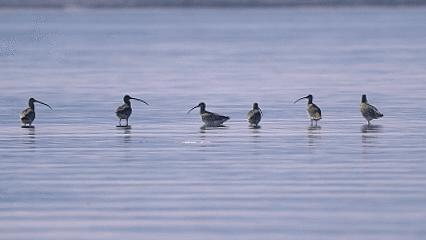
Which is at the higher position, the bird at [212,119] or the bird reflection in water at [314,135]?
the bird at [212,119]

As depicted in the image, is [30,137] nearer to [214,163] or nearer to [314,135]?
[314,135]

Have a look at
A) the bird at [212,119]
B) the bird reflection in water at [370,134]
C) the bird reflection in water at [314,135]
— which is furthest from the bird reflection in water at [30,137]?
the bird reflection in water at [370,134]

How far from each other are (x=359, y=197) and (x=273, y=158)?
134 inches

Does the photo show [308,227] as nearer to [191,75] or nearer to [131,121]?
[131,121]

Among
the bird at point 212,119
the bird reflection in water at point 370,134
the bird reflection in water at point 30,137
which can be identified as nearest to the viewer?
the bird reflection in water at point 370,134

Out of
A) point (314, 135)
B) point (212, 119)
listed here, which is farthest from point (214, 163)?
point (212, 119)

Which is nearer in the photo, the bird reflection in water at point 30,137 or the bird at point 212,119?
the bird reflection in water at point 30,137

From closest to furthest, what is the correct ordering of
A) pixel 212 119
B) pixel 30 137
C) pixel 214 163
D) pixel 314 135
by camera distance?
pixel 214 163
pixel 314 135
pixel 30 137
pixel 212 119

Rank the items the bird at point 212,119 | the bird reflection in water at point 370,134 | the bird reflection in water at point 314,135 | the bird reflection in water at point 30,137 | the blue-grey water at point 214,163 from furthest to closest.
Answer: the bird at point 212,119, the bird reflection in water at point 30,137, the bird reflection in water at point 314,135, the bird reflection in water at point 370,134, the blue-grey water at point 214,163

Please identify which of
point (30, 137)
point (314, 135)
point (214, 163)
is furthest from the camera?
point (30, 137)

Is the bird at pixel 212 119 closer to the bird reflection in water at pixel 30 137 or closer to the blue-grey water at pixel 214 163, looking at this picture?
the blue-grey water at pixel 214 163

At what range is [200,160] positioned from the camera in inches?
690

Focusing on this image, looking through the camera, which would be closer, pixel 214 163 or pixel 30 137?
pixel 214 163

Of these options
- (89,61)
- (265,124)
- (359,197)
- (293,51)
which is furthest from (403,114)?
(293,51)
